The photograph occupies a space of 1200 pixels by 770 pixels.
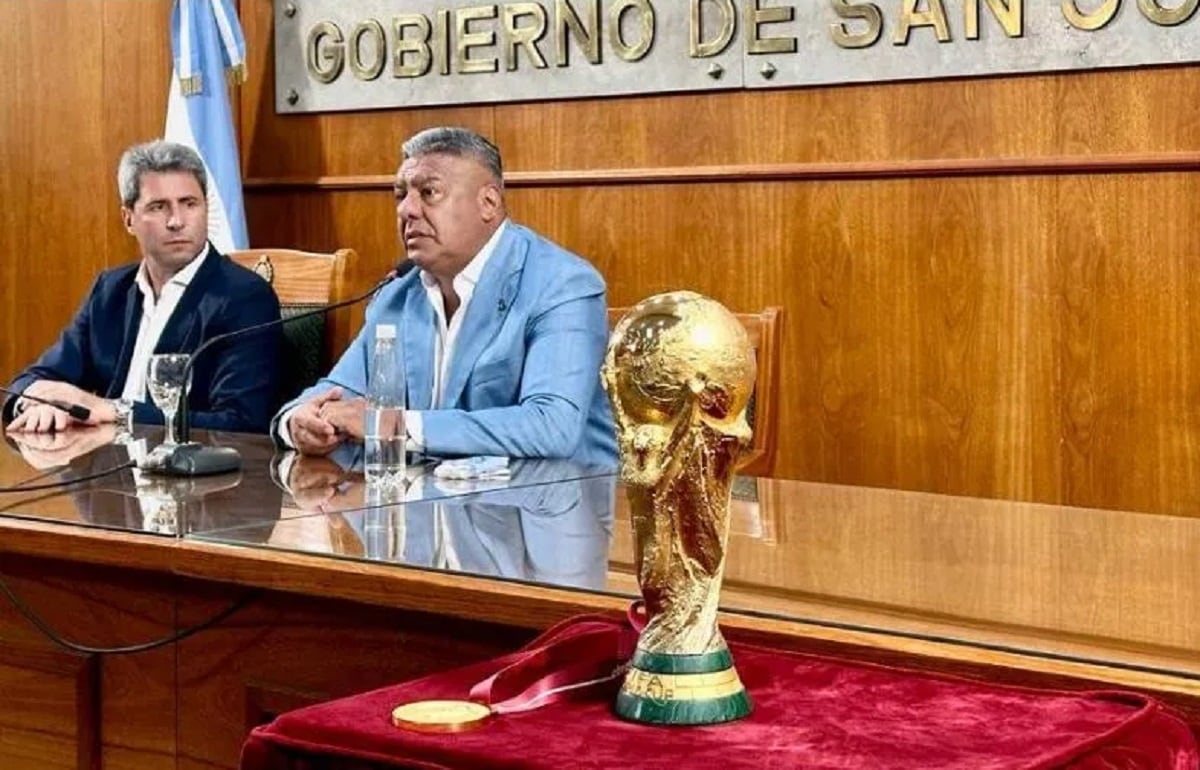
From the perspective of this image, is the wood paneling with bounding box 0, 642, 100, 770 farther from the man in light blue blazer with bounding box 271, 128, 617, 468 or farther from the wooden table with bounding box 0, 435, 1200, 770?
the man in light blue blazer with bounding box 271, 128, 617, 468

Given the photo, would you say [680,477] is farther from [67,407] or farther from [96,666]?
[67,407]

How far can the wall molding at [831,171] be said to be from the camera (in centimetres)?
405

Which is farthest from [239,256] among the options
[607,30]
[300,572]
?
[300,572]

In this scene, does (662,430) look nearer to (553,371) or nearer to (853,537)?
(853,537)

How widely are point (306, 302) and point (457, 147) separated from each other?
2.40ft

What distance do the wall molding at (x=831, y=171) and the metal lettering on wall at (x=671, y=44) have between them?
188 millimetres

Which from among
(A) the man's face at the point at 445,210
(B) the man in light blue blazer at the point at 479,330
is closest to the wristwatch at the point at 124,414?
(B) the man in light blue blazer at the point at 479,330

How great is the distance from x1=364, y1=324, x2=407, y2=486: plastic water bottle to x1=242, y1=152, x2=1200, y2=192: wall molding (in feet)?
5.73

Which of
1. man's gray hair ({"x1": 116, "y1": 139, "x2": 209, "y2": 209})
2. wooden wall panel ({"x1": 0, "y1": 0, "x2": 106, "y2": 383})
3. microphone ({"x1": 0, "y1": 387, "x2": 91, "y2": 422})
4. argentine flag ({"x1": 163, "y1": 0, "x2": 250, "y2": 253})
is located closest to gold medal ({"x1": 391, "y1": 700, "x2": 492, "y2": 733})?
microphone ({"x1": 0, "y1": 387, "x2": 91, "y2": 422})

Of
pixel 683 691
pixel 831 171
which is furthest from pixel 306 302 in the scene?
pixel 683 691

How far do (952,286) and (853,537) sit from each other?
2.33 meters

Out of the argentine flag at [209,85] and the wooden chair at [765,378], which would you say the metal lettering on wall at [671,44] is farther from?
the wooden chair at [765,378]

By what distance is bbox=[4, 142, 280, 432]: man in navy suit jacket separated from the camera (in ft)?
13.3

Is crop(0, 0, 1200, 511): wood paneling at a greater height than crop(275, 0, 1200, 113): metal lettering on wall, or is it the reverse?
crop(275, 0, 1200, 113): metal lettering on wall
